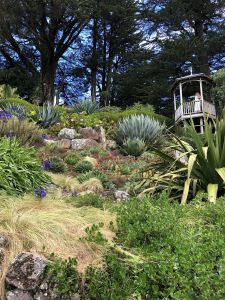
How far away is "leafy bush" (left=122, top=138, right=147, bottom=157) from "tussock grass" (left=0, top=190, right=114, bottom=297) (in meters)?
6.55

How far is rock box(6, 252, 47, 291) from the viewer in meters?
2.42

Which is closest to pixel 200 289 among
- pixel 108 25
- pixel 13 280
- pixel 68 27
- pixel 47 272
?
pixel 47 272

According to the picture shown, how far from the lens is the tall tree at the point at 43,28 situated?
2195 centimetres

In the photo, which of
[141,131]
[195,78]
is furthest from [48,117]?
[195,78]

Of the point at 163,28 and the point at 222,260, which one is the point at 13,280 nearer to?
the point at 222,260

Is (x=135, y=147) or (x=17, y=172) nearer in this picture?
(x=17, y=172)

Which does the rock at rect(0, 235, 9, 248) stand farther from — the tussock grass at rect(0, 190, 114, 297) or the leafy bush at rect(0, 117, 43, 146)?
the leafy bush at rect(0, 117, 43, 146)

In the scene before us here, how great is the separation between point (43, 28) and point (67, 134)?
15.2 metres

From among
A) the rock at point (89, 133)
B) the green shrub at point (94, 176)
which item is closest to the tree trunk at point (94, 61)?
the rock at point (89, 133)

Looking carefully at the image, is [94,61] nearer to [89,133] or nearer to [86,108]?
[86,108]

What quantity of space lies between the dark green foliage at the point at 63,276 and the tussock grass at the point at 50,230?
77 millimetres

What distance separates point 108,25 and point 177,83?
13.6 m

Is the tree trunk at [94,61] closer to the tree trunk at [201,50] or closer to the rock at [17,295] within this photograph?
the tree trunk at [201,50]

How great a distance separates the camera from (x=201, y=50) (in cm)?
2231
